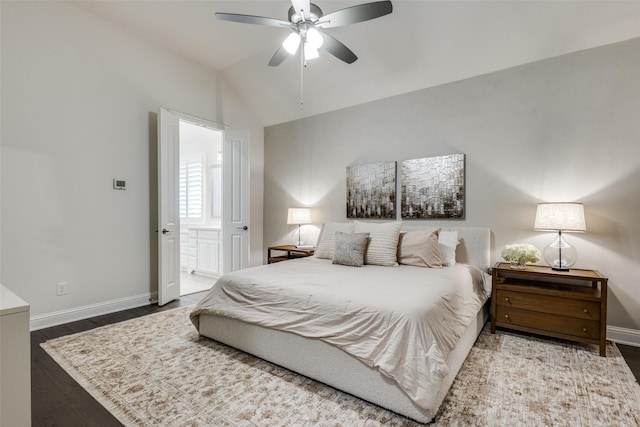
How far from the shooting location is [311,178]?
15.8 ft

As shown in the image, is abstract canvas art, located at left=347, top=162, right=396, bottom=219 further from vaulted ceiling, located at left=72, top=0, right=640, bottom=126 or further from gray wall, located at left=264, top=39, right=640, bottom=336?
vaulted ceiling, located at left=72, top=0, right=640, bottom=126

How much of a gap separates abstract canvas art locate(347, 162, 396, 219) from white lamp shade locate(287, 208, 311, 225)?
0.66m

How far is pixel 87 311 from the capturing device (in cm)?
330

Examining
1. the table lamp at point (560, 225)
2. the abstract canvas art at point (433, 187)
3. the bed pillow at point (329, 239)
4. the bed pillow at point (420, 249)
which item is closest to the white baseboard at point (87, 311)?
the bed pillow at point (329, 239)

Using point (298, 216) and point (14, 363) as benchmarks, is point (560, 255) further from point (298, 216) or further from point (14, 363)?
point (14, 363)

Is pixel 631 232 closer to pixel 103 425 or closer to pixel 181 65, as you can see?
pixel 103 425

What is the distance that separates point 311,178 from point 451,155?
6.85 ft

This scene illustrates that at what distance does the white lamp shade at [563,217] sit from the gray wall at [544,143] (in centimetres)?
35

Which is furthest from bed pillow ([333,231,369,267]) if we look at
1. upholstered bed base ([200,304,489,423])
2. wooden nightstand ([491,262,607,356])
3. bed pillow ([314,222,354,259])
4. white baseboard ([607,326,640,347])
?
white baseboard ([607,326,640,347])

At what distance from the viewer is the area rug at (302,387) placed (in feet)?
5.57

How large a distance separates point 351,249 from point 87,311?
2.91 m

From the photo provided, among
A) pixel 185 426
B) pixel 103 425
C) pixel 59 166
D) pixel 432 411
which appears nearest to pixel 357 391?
pixel 432 411

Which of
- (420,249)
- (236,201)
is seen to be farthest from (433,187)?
(236,201)

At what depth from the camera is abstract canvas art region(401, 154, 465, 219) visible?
3.50 metres
